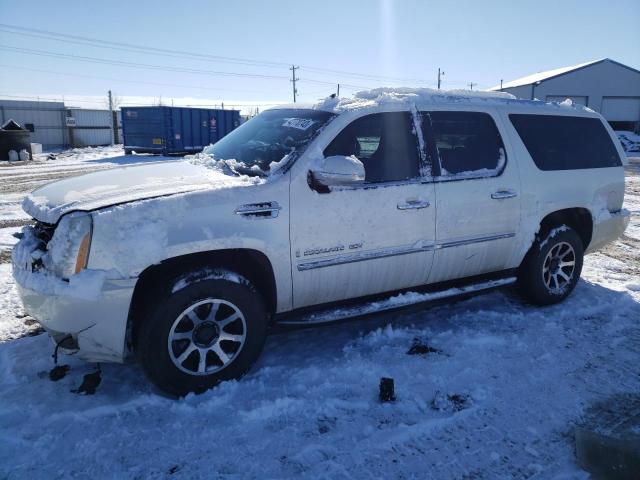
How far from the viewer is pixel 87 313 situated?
2.77 meters

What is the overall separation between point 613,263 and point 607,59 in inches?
1779

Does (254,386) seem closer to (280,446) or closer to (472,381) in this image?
(280,446)

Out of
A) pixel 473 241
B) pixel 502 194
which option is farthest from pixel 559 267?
pixel 473 241

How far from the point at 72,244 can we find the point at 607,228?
496 cm

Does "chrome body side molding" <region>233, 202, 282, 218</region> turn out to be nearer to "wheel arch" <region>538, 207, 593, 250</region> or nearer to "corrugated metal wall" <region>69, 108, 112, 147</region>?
"wheel arch" <region>538, 207, 593, 250</region>

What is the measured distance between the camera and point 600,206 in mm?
4852

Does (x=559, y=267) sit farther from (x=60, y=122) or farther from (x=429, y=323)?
(x=60, y=122)

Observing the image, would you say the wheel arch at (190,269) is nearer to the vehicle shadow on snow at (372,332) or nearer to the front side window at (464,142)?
the vehicle shadow on snow at (372,332)

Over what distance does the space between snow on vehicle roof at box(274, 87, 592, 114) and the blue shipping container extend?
18243 mm

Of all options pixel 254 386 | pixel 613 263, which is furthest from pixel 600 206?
pixel 254 386

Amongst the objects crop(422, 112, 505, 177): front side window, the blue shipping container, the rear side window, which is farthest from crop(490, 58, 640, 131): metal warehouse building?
crop(422, 112, 505, 177): front side window

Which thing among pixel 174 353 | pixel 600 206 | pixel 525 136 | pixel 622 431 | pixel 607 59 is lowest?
pixel 622 431

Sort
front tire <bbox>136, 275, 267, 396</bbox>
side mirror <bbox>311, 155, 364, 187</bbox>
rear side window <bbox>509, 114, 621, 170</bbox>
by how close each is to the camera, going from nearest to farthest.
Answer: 1. front tire <bbox>136, 275, 267, 396</bbox>
2. side mirror <bbox>311, 155, 364, 187</bbox>
3. rear side window <bbox>509, 114, 621, 170</bbox>

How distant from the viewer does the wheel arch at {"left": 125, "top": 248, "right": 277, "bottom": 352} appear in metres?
2.96
